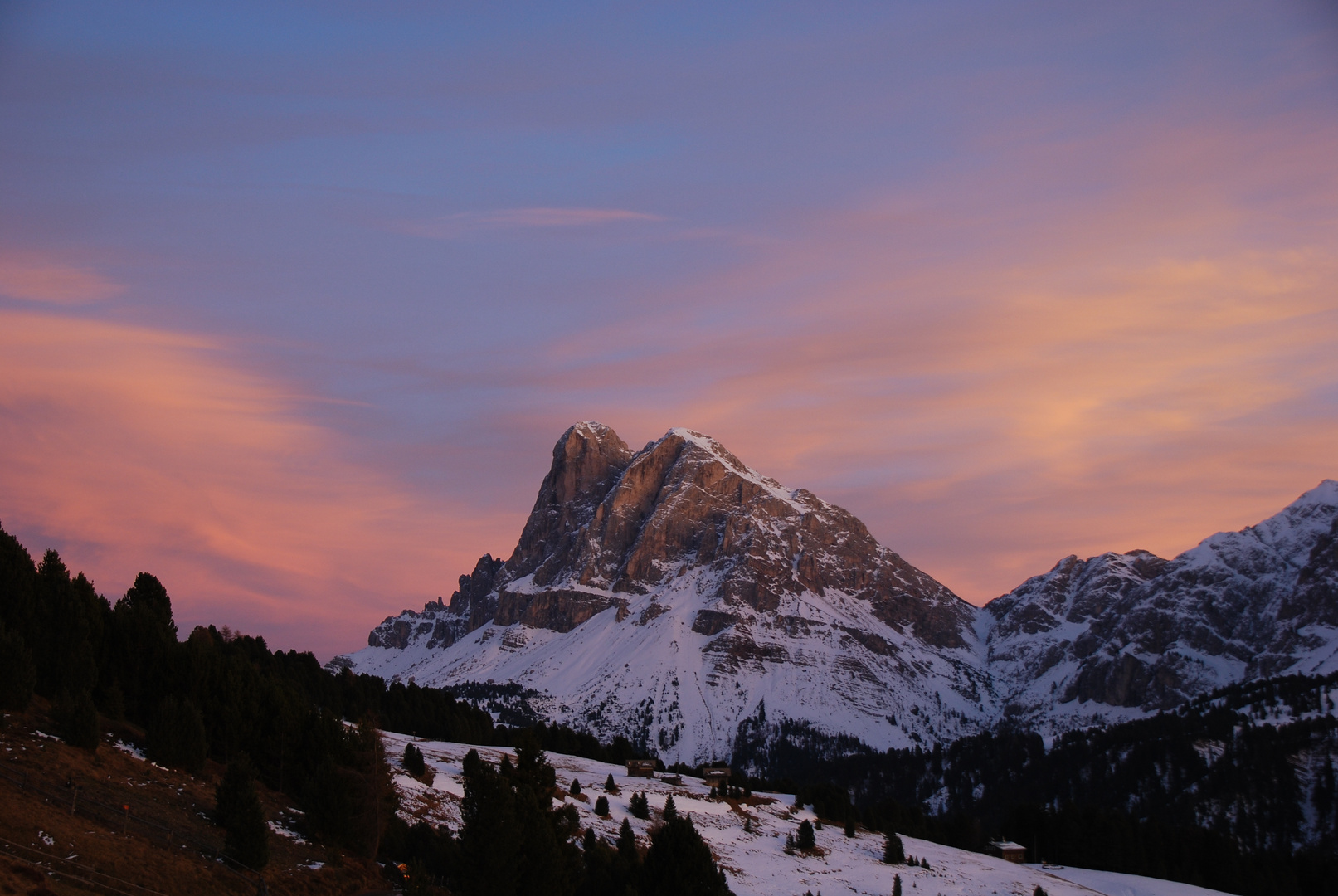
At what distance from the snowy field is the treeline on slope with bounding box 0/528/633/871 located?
10.5m

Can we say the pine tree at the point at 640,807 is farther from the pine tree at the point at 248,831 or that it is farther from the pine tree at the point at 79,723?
Result: the pine tree at the point at 79,723

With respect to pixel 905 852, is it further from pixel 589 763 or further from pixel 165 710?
pixel 165 710

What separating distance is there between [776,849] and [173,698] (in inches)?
2393

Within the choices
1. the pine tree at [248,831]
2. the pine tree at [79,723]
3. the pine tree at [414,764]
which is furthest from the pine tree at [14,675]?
the pine tree at [414,764]

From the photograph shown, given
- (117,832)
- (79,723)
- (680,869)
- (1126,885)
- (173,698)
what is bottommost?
(1126,885)

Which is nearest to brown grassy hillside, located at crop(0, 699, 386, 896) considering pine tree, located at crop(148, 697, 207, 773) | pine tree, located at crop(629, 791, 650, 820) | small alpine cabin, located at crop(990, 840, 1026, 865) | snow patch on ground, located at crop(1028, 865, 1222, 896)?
pine tree, located at crop(148, 697, 207, 773)

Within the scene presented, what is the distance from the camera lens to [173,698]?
2968 inches

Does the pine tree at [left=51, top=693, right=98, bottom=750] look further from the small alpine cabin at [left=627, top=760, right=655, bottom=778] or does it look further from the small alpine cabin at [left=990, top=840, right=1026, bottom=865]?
the small alpine cabin at [left=990, top=840, right=1026, bottom=865]

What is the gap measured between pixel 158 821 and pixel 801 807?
305 feet

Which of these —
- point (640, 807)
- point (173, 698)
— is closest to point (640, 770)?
point (640, 807)

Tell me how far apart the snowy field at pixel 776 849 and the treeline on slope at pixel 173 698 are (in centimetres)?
1046

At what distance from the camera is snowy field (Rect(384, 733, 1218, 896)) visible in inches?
3893

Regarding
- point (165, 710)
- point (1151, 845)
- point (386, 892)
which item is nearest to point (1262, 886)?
point (1151, 845)

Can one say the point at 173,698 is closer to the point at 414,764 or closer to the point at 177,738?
the point at 177,738
